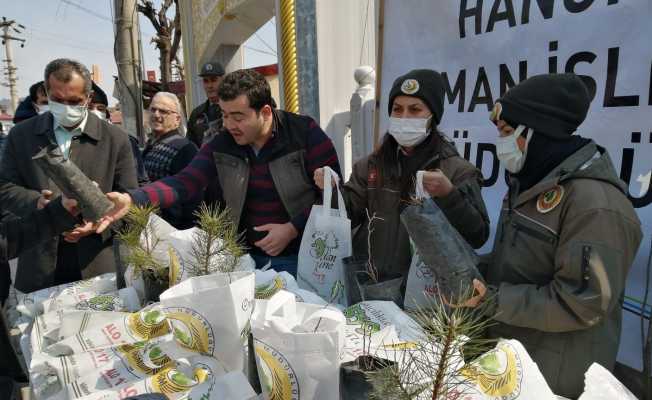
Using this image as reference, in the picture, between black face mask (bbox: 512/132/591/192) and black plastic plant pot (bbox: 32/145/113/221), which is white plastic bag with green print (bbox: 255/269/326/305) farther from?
black face mask (bbox: 512/132/591/192)

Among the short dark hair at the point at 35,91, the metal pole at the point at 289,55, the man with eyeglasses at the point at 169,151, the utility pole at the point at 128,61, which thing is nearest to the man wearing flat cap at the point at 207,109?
the man with eyeglasses at the point at 169,151

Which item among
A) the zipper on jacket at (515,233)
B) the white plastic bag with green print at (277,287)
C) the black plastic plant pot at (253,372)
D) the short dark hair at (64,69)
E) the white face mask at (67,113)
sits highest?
the short dark hair at (64,69)

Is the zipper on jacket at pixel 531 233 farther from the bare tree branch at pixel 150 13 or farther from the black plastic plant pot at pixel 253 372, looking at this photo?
the bare tree branch at pixel 150 13

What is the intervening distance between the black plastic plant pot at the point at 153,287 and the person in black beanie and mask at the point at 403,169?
742mm

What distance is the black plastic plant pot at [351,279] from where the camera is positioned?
1.37 m

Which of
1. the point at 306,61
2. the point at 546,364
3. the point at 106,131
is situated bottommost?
the point at 546,364

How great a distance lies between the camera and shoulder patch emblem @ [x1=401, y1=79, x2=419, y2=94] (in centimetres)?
172

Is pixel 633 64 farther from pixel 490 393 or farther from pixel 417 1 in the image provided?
pixel 490 393

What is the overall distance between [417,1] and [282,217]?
5.61ft

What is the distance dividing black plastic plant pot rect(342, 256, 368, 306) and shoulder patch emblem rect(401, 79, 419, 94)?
75 centimetres

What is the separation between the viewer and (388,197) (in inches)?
70.6

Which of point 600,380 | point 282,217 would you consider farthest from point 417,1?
point 600,380

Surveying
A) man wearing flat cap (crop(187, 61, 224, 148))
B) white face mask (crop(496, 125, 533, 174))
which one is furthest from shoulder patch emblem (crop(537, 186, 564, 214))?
man wearing flat cap (crop(187, 61, 224, 148))

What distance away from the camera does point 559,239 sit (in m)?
1.19
